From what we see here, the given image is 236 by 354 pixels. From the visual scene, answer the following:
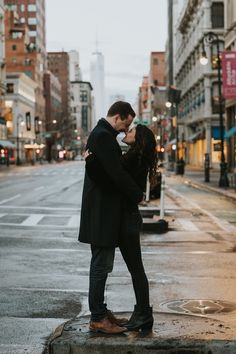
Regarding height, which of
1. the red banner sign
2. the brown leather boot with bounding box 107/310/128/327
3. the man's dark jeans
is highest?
the red banner sign

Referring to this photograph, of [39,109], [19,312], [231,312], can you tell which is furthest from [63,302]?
[39,109]

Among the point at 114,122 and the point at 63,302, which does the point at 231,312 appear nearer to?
the point at 63,302

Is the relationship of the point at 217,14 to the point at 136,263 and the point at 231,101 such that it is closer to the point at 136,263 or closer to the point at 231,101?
the point at 231,101

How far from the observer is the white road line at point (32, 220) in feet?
57.1

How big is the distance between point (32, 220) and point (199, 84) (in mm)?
63537

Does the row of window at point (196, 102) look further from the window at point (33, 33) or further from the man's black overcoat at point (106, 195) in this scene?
the window at point (33, 33)

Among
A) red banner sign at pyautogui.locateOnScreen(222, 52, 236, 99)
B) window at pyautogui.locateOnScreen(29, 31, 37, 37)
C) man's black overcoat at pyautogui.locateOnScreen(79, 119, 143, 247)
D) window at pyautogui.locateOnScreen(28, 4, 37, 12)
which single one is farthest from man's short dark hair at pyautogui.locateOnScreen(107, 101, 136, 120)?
window at pyautogui.locateOnScreen(28, 4, 37, 12)

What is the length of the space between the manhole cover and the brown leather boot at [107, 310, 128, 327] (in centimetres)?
130

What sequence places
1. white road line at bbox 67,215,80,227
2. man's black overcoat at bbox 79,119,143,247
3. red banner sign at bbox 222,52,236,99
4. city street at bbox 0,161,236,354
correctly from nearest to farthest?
man's black overcoat at bbox 79,119,143,247
city street at bbox 0,161,236,354
white road line at bbox 67,215,80,227
red banner sign at bbox 222,52,236,99

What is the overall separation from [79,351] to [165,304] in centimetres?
254

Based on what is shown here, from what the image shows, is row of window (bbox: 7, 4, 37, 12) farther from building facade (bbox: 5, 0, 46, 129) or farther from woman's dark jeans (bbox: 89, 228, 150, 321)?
woman's dark jeans (bbox: 89, 228, 150, 321)

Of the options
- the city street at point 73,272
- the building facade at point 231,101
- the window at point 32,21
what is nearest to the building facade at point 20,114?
the window at point 32,21

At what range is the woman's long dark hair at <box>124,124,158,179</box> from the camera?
5895mm

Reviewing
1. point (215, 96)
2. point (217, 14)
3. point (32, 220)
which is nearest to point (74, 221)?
point (32, 220)
